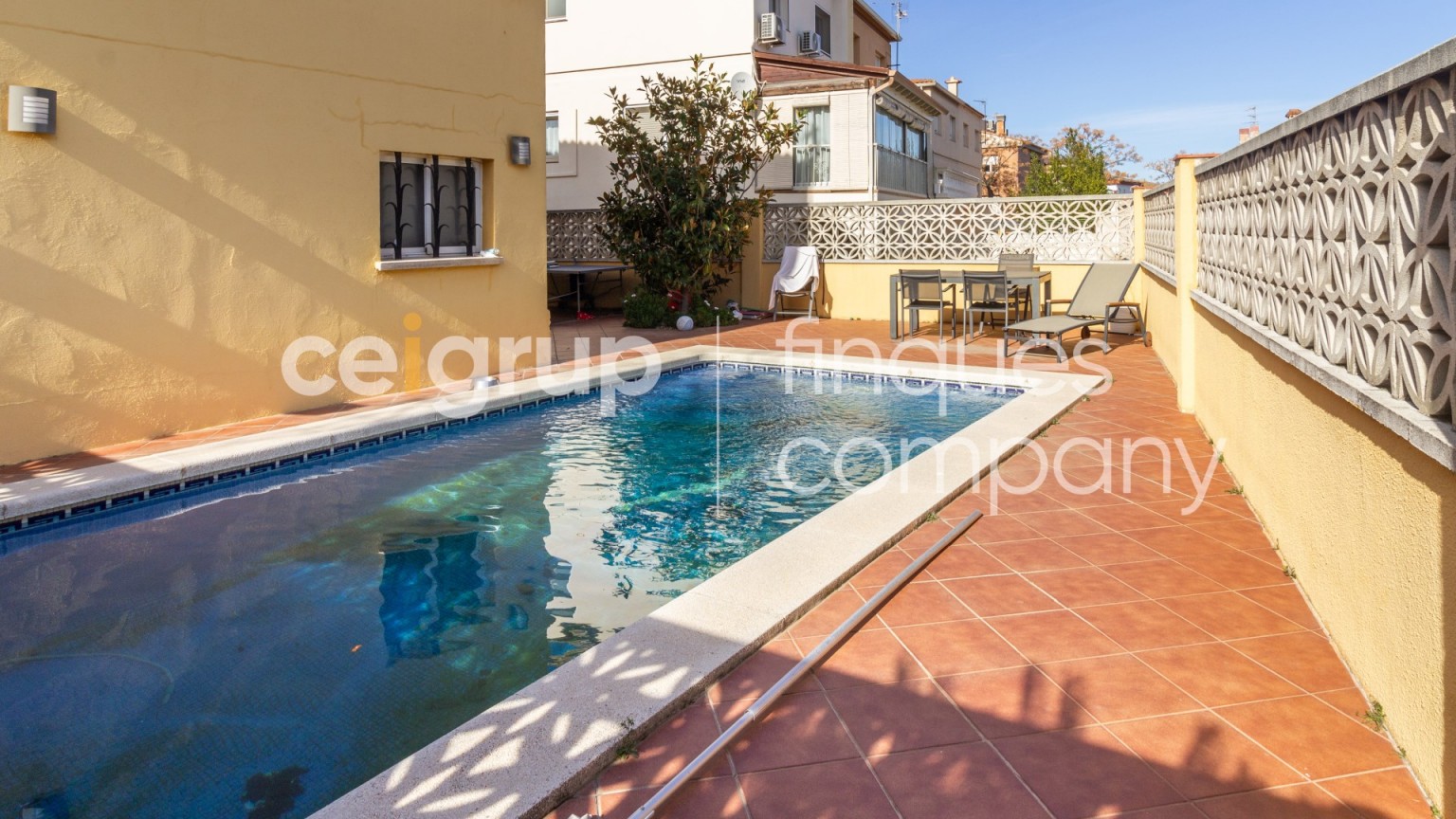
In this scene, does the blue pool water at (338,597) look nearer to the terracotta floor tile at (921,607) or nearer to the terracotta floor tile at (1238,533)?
the terracotta floor tile at (921,607)

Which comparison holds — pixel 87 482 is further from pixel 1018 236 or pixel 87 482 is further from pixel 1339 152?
pixel 1018 236

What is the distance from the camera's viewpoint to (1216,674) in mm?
3166

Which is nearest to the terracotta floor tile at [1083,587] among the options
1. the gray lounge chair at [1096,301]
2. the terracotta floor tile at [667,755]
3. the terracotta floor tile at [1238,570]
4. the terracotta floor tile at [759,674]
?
the terracotta floor tile at [1238,570]

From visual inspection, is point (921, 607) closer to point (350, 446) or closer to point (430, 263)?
point (350, 446)

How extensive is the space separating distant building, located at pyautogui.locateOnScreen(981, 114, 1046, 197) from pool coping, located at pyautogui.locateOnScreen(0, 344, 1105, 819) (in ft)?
142

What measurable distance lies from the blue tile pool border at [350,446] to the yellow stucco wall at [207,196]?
110 centimetres

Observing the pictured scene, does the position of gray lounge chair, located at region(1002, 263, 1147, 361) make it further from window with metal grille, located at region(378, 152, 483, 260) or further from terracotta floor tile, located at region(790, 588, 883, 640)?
terracotta floor tile, located at region(790, 588, 883, 640)

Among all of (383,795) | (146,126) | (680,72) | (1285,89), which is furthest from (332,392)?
(1285,89)

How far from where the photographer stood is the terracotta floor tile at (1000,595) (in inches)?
149

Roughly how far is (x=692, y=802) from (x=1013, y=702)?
1.10 metres

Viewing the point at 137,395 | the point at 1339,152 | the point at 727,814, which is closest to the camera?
the point at 727,814

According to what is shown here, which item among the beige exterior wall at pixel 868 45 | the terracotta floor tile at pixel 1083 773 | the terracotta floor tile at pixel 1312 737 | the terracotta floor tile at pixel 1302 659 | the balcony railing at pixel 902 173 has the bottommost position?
the terracotta floor tile at pixel 1083 773

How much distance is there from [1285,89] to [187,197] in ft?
178

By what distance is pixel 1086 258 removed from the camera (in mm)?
14398
